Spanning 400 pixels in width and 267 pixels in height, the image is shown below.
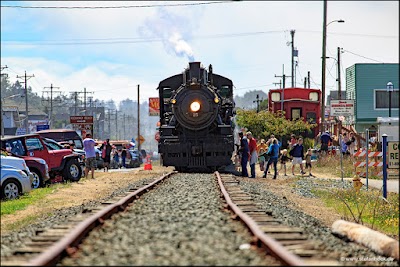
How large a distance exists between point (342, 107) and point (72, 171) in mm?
9567

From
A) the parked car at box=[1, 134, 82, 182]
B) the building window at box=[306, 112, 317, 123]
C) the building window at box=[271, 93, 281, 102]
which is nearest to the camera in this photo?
the parked car at box=[1, 134, 82, 182]

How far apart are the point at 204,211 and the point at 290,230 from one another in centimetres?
235

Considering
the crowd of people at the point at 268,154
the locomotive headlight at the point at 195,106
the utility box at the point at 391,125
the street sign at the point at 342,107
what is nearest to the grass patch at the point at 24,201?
the locomotive headlight at the point at 195,106

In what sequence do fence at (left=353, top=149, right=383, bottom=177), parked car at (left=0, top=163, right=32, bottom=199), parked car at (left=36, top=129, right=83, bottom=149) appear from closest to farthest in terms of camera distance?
parked car at (left=0, top=163, right=32, bottom=199) < fence at (left=353, top=149, right=383, bottom=177) < parked car at (left=36, top=129, right=83, bottom=149)

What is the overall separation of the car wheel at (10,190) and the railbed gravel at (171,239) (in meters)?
5.01

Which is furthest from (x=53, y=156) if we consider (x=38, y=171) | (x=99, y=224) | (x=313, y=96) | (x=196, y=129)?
(x=313, y=96)

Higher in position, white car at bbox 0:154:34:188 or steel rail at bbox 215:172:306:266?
white car at bbox 0:154:34:188

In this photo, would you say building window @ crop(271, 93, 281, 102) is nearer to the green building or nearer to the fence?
the green building

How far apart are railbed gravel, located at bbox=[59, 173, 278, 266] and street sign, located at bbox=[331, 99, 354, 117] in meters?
10.1

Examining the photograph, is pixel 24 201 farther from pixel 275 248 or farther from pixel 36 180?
pixel 275 248

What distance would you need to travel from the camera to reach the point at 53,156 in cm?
2195

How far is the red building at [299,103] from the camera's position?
150 ft

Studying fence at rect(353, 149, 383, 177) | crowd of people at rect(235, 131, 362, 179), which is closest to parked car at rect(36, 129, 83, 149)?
crowd of people at rect(235, 131, 362, 179)

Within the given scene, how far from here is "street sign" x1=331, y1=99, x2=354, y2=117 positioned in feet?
67.7
